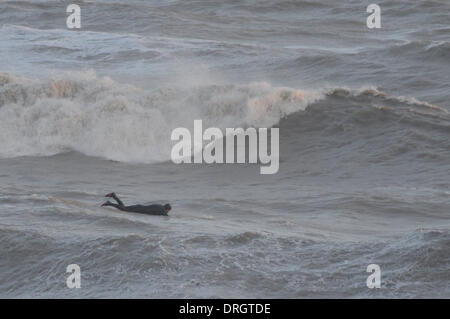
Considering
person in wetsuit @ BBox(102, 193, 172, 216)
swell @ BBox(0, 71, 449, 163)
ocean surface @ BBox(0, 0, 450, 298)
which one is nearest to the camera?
ocean surface @ BBox(0, 0, 450, 298)

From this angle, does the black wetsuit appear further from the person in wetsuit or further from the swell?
the swell

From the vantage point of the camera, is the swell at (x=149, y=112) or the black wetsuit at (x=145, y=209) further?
the swell at (x=149, y=112)

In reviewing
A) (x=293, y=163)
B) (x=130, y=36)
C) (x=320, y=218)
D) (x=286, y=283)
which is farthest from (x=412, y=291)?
(x=130, y=36)

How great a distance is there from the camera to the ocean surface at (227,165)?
31.0 feet

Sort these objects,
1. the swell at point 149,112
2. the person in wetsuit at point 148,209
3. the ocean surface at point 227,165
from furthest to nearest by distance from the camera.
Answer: the swell at point 149,112 → the person in wetsuit at point 148,209 → the ocean surface at point 227,165

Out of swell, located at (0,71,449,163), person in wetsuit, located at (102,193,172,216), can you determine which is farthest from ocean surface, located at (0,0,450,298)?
person in wetsuit, located at (102,193,172,216)

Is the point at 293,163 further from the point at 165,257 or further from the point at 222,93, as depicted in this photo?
the point at 165,257

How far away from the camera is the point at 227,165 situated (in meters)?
17.0

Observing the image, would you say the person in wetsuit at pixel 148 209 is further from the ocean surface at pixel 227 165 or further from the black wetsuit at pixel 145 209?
the ocean surface at pixel 227 165

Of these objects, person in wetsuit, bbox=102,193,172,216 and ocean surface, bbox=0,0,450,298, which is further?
person in wetsuit, bbox=102,193,172,216

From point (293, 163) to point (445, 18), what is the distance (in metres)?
15.5

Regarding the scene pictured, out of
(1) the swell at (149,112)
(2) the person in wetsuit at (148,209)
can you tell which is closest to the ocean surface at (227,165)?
(1) the swell at (149,112)

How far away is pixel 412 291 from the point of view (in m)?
8.78

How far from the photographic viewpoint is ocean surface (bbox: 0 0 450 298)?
9445 millimetres
